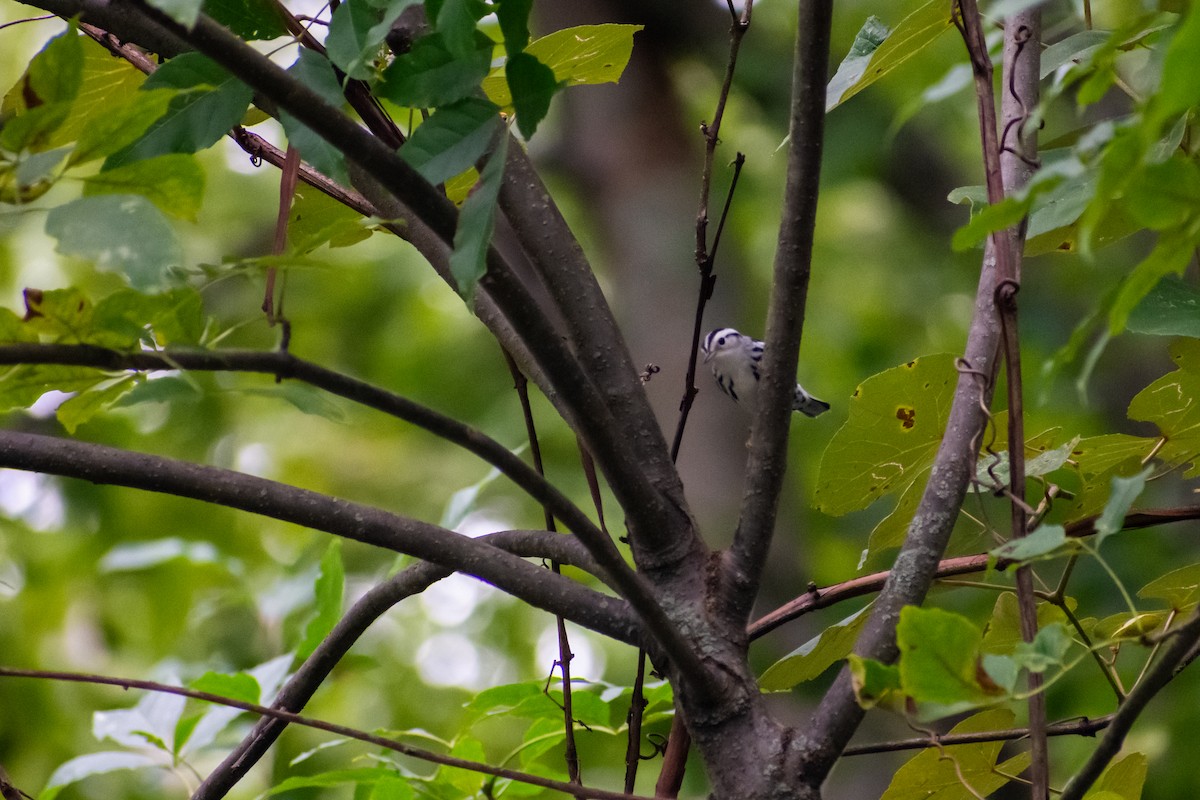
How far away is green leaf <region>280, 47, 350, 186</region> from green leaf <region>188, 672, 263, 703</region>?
22.3 inches

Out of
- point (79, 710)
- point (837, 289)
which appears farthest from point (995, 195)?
point (837, 289)

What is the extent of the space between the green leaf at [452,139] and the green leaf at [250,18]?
14cm

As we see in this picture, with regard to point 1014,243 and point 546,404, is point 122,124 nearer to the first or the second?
point 1014,243

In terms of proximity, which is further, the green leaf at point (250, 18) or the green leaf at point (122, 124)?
the green leaf at point (250, 18)

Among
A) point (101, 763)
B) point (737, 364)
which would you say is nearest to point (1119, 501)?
point (101, 763)

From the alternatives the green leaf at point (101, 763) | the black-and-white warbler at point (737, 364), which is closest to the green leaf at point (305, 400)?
the green leaf at point (101, 763)

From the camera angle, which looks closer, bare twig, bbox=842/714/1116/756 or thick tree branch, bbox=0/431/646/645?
thick tree branch, bbox=0/431/646/645

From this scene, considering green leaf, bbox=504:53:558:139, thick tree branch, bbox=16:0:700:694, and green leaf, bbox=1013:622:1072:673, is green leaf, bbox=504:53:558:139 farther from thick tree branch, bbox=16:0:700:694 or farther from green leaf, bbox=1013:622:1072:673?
green leaf, bbox=1013:622:1072:673

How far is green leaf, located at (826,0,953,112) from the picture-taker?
755 millimetres

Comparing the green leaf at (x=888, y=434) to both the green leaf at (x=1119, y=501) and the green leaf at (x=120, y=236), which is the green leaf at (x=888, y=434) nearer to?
the green leaf at (x=1119, y=501)

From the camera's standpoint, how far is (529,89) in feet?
1.73

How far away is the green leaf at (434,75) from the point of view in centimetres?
54

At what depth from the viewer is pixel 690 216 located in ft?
13.4

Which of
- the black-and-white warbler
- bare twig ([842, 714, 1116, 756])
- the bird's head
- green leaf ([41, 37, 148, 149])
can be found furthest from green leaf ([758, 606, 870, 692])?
the bird's head
